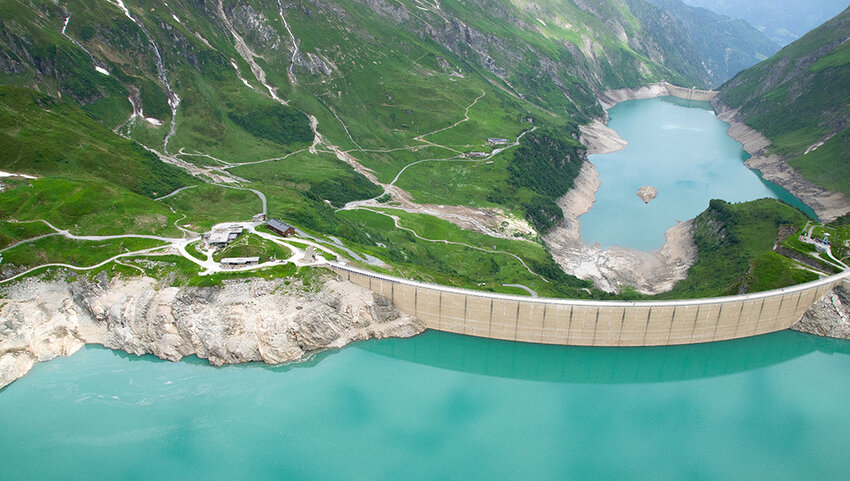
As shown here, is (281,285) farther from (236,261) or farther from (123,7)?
→ (123,7)

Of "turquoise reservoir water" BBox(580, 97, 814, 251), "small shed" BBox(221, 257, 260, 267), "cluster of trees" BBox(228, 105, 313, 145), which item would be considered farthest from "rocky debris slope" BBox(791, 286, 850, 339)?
"cluster of trees" BBox(228, 105, 313, 145)

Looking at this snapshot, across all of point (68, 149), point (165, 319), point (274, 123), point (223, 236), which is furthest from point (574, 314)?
point (274, 123)

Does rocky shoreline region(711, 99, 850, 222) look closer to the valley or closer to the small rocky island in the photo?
the valley

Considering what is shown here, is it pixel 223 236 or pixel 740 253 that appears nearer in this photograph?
pixel 223 236

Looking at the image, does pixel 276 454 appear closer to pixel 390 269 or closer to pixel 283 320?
pixel 283 320

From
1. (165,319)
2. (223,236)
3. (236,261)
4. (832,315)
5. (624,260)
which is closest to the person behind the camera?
(165,319)

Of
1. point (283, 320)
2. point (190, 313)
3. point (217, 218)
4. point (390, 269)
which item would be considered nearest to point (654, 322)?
point (390, 269)
